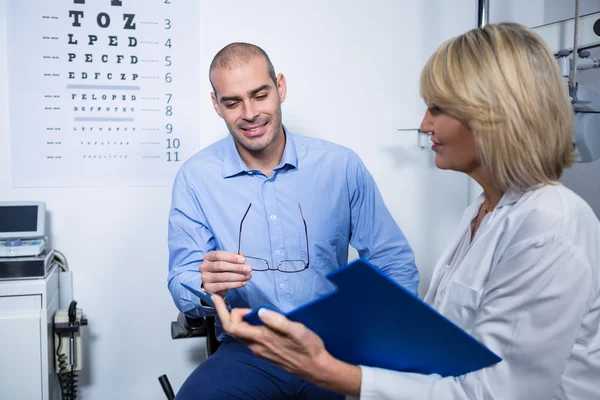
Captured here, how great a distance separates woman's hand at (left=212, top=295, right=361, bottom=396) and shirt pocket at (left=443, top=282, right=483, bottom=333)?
8.7 inches

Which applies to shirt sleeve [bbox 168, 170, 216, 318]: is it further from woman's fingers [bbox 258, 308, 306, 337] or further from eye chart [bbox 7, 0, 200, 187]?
woman's fingers [bbox 258, 308, 306, 337]

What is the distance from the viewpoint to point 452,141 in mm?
1018

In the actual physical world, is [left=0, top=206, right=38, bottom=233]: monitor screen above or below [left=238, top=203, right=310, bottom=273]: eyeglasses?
above

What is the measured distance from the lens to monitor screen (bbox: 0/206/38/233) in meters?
1.75

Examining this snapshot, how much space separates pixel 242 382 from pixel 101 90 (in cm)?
118

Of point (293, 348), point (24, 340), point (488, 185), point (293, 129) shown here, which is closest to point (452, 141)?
point (488, 185)

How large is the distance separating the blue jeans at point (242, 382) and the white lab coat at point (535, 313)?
579mm

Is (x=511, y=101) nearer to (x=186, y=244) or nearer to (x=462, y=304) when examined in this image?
(x=462, y=304)

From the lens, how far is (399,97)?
2.31m

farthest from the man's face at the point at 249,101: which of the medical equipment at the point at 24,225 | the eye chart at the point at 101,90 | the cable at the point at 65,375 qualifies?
the cable at the point at 65,375

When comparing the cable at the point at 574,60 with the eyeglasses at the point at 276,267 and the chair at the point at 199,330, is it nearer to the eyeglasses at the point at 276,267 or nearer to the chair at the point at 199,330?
the eyeglasses at the point at 276,267

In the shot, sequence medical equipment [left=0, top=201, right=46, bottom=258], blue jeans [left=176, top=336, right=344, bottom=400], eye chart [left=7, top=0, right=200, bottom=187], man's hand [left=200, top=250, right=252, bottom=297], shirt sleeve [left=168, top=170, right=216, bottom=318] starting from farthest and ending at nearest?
eye chart [left=7, top=0, right=200, bottom=187]
medical equipment [left=0, top=201, right=46, bottom=258]
shirt sleeve [left=168, top=170, right=216, bottom=318]
blue jeans [left=176, top=336, right=344, bottom=400]
man's hand [left=200, top=250, right=252, bottom=297]

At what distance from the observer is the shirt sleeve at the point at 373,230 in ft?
5.47

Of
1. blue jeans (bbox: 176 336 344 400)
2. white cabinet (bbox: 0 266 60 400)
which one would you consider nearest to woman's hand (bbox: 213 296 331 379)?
blue jeans (bbox: 176 336 344 400)
